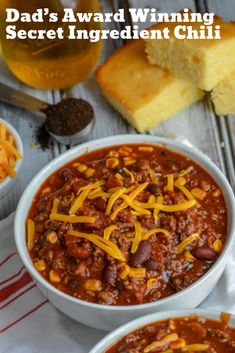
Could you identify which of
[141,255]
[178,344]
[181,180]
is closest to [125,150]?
[181,180]

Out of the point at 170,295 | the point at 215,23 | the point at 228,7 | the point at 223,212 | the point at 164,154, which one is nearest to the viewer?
the point at 170,295

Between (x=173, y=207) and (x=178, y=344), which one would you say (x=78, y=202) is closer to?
(x=173, y=207)

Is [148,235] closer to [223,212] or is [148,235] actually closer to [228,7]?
[223,212]

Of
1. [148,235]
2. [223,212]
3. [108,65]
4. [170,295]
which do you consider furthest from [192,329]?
[108,65]

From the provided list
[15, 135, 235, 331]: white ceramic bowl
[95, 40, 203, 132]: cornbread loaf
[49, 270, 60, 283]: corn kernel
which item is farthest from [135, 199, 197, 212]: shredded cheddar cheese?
[95, 40, 203, 132]: cornbread loaf

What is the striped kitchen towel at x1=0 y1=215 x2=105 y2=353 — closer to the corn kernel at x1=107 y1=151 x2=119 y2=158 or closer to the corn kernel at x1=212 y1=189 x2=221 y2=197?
the corn kernel at x1=107 y1=151 x2=119 y2=158

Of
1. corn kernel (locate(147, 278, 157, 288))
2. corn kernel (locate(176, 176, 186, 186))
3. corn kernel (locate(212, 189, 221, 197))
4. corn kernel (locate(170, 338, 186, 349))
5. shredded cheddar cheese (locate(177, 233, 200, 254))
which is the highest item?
corn kernel (locate(176, 176, 186, 186))

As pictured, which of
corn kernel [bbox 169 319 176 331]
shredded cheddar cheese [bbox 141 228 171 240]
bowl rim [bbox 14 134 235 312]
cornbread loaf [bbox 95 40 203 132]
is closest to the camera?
corn kernel [bbox 169 319 176 331]
